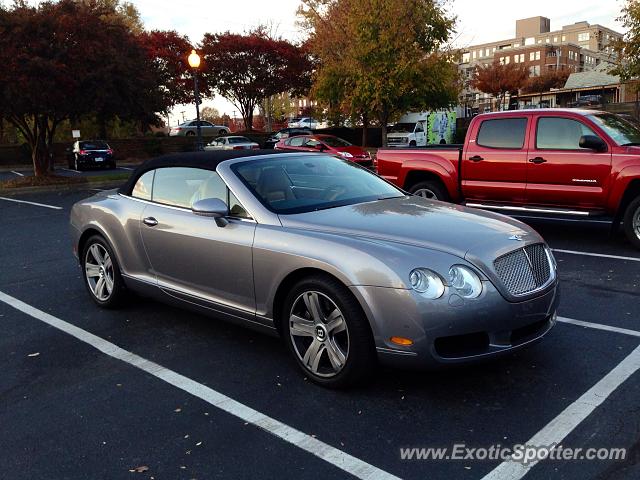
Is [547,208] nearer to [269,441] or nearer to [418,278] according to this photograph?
[418,278]

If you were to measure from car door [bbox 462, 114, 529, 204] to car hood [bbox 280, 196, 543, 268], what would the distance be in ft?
14.4

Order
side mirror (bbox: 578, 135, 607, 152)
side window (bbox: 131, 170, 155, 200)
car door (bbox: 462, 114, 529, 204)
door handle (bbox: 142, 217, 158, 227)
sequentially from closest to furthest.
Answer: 1. door handle (bbox: 142, 217, 158, 227)
2. side window (bbox: 131, 170, 155, 200)
3. side mirror (bbox: 578, 135, 607, 152)
4. car door (bbox: 462, 114, 529, 204)

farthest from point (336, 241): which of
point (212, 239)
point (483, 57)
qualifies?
point (483, 57)

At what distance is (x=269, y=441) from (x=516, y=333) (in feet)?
5.43

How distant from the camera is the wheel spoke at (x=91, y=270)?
5766 millimetres

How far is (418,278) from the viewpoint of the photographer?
3447 millimetres

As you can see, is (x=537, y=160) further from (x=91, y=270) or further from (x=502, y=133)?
(x=91, y=270)

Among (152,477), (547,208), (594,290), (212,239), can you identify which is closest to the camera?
(152,477)

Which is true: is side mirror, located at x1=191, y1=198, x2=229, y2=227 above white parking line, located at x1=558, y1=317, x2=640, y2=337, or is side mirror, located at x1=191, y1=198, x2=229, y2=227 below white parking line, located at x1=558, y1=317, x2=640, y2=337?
above

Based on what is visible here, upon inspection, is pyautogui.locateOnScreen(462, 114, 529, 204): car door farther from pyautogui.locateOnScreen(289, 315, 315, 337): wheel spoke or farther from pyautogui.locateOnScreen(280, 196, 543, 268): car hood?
pyautogui.locateOnScreen(289, 315, 315, 337): wheel spoke

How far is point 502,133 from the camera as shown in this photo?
8.84 metres

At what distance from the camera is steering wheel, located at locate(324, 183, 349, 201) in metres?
4.69

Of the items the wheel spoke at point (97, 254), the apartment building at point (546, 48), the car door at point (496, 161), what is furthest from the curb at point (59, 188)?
the apartment building at point (546, 48)

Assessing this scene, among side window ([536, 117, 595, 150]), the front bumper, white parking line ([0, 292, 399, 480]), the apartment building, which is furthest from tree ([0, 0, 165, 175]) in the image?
the apartment building
